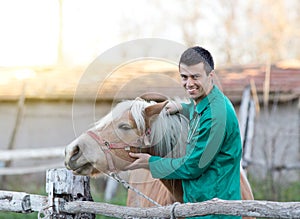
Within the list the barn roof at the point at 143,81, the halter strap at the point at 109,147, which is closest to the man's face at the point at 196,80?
the halter strap at the point at 109,147

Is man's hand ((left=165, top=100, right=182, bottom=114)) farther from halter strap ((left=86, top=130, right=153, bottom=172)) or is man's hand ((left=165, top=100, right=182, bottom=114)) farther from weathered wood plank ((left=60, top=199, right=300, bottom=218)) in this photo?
weathered wood plank ((left=60, top=199, right=300, bottom=218))

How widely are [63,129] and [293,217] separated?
12235mm

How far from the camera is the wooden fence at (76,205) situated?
305 centimetres

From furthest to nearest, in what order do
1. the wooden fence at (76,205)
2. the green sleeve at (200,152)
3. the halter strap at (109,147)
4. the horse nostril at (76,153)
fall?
the halter strap at (109,147)
the horse nostril at (76,153)
the green sleeve at (200,152)
the wooden fence at (76,205)

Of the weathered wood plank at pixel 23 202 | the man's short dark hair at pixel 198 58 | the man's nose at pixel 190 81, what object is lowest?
the weathered wood plank at pixel 23 202

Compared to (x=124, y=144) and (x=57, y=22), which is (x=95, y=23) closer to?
(x=57, y=22)

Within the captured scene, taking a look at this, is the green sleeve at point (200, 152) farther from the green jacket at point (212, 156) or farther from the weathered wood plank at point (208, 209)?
the weathered wood plank at point (208, 209)

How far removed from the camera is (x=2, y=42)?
1238 inches

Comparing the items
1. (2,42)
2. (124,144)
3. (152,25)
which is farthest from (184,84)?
(2,42)

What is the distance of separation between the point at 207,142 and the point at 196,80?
13.9 inches

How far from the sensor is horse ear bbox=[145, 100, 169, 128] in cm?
366

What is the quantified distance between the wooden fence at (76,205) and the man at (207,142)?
214mm

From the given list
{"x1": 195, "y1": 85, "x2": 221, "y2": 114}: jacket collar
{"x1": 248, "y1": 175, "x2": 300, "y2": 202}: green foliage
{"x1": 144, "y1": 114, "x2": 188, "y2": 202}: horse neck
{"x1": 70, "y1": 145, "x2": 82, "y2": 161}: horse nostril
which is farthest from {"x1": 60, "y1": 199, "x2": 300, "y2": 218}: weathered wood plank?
{"x1": 248, "y1": 175, "x2": 300, "y2": 202}: green foliage

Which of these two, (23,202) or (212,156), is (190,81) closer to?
(212,156)
